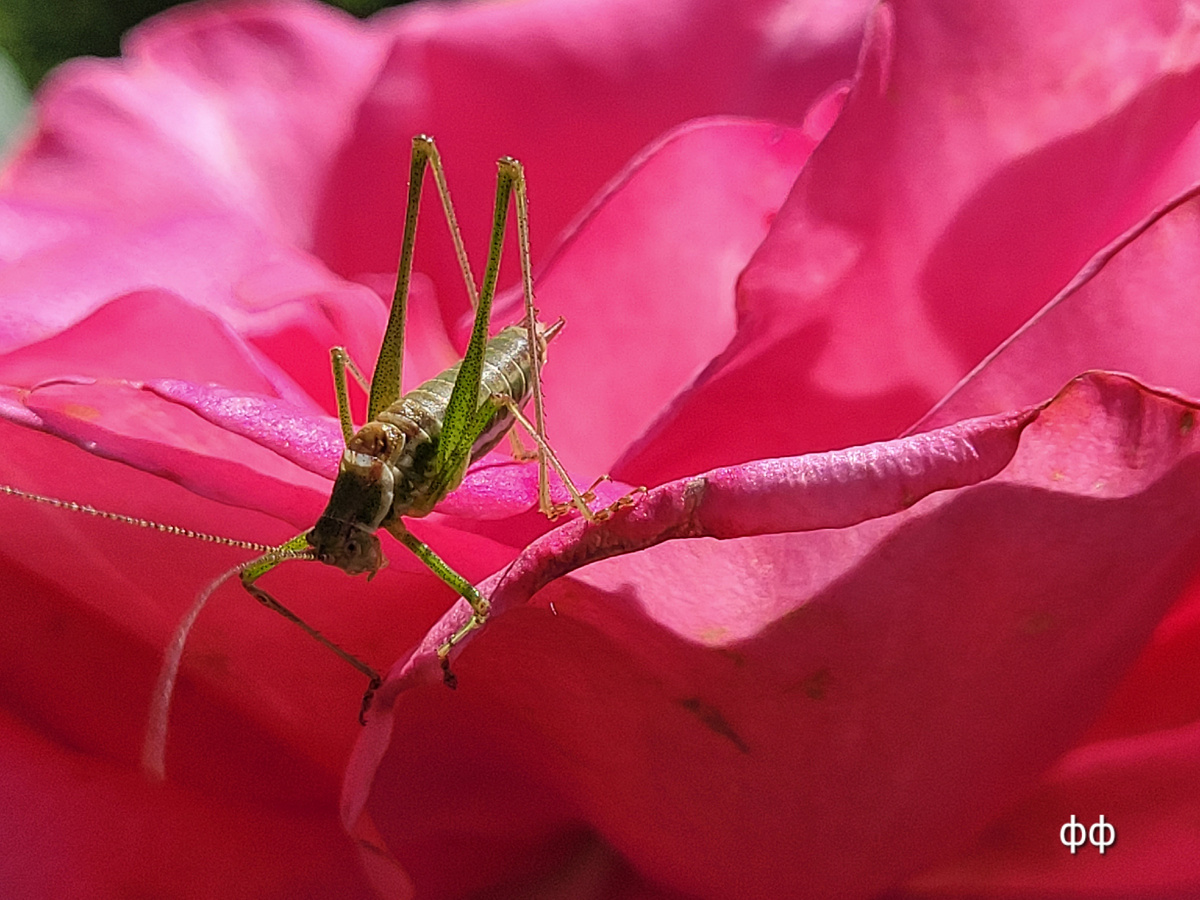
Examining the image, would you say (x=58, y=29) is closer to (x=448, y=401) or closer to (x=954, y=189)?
(x=448, y=401)

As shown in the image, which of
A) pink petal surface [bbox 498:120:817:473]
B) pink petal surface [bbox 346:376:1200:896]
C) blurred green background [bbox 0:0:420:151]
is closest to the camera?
pink petal surface [bbox 346:376:1200:896]

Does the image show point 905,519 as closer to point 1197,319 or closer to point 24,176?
point 1197,319

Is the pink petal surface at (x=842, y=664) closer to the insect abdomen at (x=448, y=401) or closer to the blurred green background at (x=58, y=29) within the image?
the insect abdomen at (x=448, y=401)

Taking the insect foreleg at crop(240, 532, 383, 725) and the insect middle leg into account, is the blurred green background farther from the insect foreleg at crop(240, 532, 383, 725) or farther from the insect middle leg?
the insect foreleg at crop(240, 532, 383, 725)

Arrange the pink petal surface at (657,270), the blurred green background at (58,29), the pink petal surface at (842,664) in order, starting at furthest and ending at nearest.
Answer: the blurred green background at (58,29) < the pink petal surface at (657,270) < the pink petal surface at (842,664)

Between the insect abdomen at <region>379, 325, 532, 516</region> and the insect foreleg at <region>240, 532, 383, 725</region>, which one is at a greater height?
the insect abdomen at <region>379, 325, 532, 516</region>

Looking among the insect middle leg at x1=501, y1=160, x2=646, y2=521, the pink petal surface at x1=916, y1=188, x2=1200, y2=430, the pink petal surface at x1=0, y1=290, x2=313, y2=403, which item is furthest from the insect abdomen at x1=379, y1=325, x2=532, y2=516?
the pink petal surface at x1=916, y1=188, x2=1200, y2=430

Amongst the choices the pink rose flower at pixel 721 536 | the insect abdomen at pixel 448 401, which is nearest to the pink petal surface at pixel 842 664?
the pink rose flower at pixel 721 536
